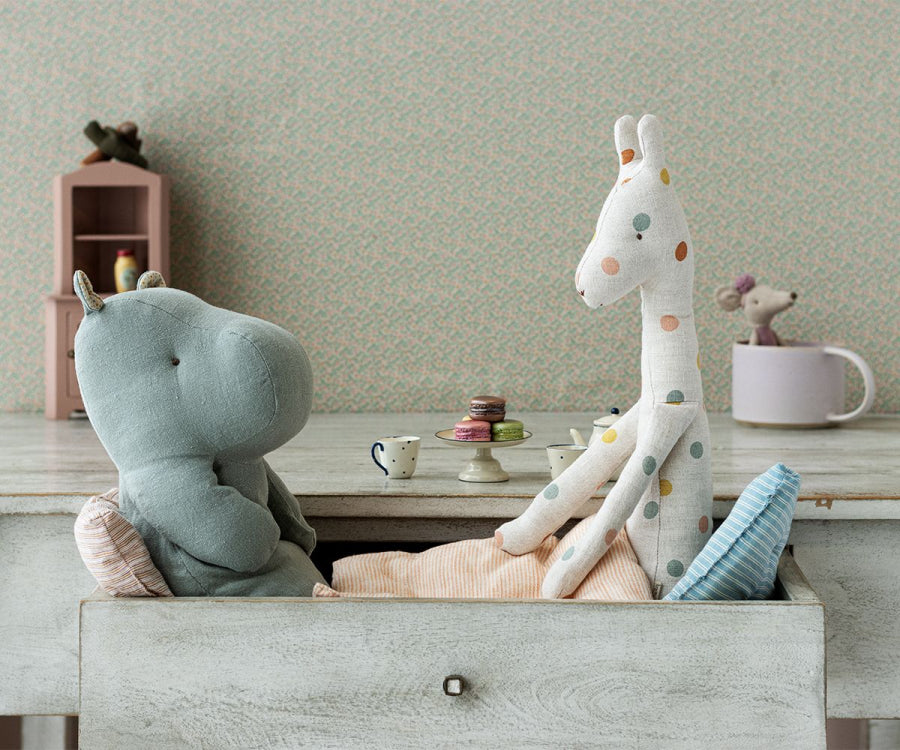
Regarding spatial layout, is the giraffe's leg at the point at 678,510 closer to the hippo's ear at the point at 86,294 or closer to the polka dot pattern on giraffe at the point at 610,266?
the polka dot pattern on giraffe at the point at 610,266

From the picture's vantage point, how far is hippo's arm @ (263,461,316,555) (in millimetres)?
1063

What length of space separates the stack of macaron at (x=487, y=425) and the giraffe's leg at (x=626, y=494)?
26 cm

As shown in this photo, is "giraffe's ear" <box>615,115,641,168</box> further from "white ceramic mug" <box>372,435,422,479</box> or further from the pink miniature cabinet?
the pink miniature cabinet

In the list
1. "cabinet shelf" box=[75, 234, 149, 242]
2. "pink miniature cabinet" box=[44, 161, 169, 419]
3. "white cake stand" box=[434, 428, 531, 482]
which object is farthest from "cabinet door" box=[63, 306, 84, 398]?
"white cake stand" box=[434, 428, 531, 482]

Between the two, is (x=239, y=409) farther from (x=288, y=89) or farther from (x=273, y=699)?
(x=288, y=89)

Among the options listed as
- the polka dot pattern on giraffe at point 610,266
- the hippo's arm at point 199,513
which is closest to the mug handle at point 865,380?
the polka dot pattern on giraffe at point 610,266

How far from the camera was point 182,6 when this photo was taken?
1855mm

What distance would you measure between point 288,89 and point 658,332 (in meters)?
1.12

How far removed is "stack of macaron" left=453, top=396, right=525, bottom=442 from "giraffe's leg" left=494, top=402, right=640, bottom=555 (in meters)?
0.17

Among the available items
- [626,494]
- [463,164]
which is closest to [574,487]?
[626,494]

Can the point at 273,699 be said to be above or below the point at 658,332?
below

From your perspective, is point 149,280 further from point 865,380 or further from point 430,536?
point 865,380

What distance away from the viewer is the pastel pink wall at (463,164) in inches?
71.6

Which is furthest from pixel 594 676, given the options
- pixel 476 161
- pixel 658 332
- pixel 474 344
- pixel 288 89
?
pixel 288 89
